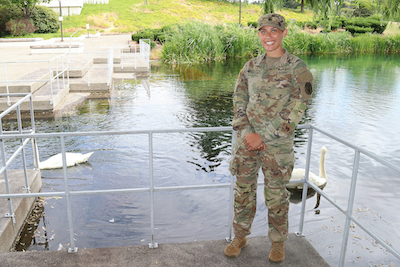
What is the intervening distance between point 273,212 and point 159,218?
8.40 feet

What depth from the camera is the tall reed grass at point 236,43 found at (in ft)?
76.9

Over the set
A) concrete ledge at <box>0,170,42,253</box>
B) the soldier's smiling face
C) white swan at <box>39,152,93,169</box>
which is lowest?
white swan at <box>39,152,93,169</box>

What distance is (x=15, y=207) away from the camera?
168 inches

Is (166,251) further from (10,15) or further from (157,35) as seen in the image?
(10,15)

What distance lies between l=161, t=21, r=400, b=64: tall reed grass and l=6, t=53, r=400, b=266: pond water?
939cm

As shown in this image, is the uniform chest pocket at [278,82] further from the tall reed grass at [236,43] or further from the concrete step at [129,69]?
the tall reed grass at [236,43]

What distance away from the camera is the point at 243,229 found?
3090mm

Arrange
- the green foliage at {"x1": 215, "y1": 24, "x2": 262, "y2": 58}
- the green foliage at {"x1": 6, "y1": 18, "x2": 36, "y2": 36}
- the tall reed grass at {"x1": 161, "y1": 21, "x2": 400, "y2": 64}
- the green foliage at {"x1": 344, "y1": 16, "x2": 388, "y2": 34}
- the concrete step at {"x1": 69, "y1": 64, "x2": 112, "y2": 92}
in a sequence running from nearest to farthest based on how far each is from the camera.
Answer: the concrete step at {"x1": 69, "y1": 64, "x2": 112, "y2": 92} → the tall reed grass at {"x1": 161, "y1": 21, "x2": 400, "y2": 64} → the green foliage at {"x1": 215, "y1": 24, "x2": 262, "y2": 58} → the green foliage at {"x1": 6, "y1": 18, "x2": 36, "y2": 36} → the green foliage at {"x1": 344, "y1": 16, "x2": 388, "y2": 34}

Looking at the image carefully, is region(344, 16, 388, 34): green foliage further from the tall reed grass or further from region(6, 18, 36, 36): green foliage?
region(6, 18, 36, 36): green foliage

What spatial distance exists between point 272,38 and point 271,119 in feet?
1.97

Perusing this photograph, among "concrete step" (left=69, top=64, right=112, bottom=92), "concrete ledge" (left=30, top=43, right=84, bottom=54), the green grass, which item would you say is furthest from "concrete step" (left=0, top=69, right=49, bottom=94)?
the green grass

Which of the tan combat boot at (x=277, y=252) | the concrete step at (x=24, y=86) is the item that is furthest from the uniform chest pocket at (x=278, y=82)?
the concrete step at (x=24, y=86)

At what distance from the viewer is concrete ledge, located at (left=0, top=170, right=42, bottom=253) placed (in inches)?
153

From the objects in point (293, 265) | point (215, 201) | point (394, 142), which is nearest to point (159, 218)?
point (215, 201)
